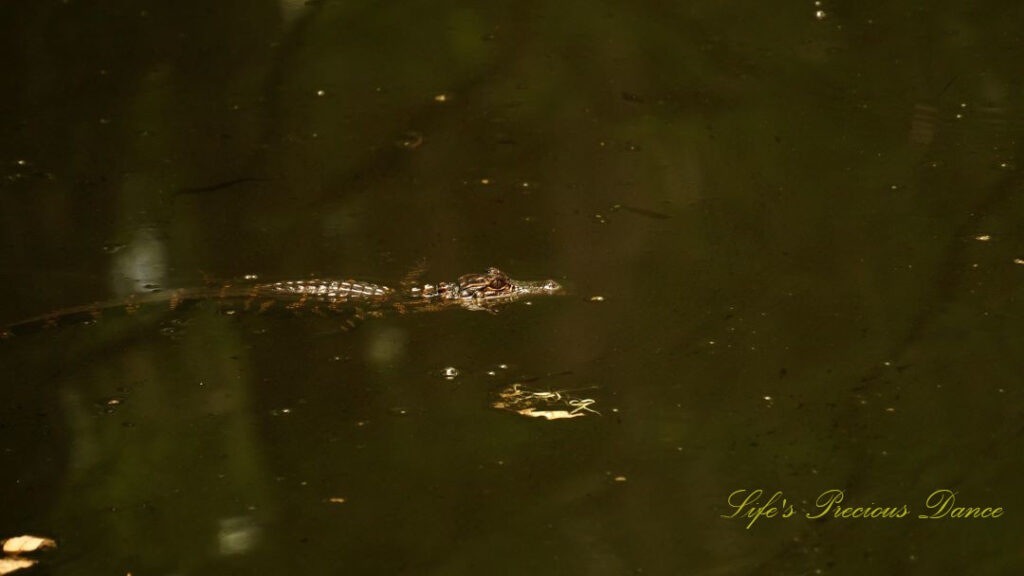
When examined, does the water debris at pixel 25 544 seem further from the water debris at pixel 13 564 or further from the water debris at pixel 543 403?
the water debris at pixel 543 403

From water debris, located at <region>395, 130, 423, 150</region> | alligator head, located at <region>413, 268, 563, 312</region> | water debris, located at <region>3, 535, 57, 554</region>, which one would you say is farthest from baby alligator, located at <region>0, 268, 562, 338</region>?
water debris, located at <region>3, 535, 57, 554</region>

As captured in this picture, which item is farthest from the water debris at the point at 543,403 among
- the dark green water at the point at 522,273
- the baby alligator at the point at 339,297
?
the baby alligator at the point at 339,297

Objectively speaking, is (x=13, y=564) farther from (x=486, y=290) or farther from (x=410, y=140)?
(x=410, y=140)

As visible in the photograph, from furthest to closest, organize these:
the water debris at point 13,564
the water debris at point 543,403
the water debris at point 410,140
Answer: the water debris at point 410,140
the water debris at point 543,403
the water debris at point 13,564

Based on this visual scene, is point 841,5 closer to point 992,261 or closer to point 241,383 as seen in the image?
point 992,261

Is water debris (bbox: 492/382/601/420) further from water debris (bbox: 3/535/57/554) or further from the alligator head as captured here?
water debris (bbox: 3/535/57/554)

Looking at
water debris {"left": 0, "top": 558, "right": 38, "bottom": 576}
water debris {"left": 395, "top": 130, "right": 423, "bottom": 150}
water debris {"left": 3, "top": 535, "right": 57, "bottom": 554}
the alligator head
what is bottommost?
water debris {"left": 0, "top": 558, "right": 38, "bottom": 576}

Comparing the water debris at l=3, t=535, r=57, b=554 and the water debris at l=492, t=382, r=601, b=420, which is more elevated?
the water debris at l=492, t=382, r=601, b=420

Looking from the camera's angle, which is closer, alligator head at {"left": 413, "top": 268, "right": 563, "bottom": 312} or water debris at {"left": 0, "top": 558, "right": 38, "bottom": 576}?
water debris at {"left": 0, "top": 558, "right": 38, "bottom": 576}

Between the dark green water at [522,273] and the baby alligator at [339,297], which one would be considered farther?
the baby alligator at [339,297]
